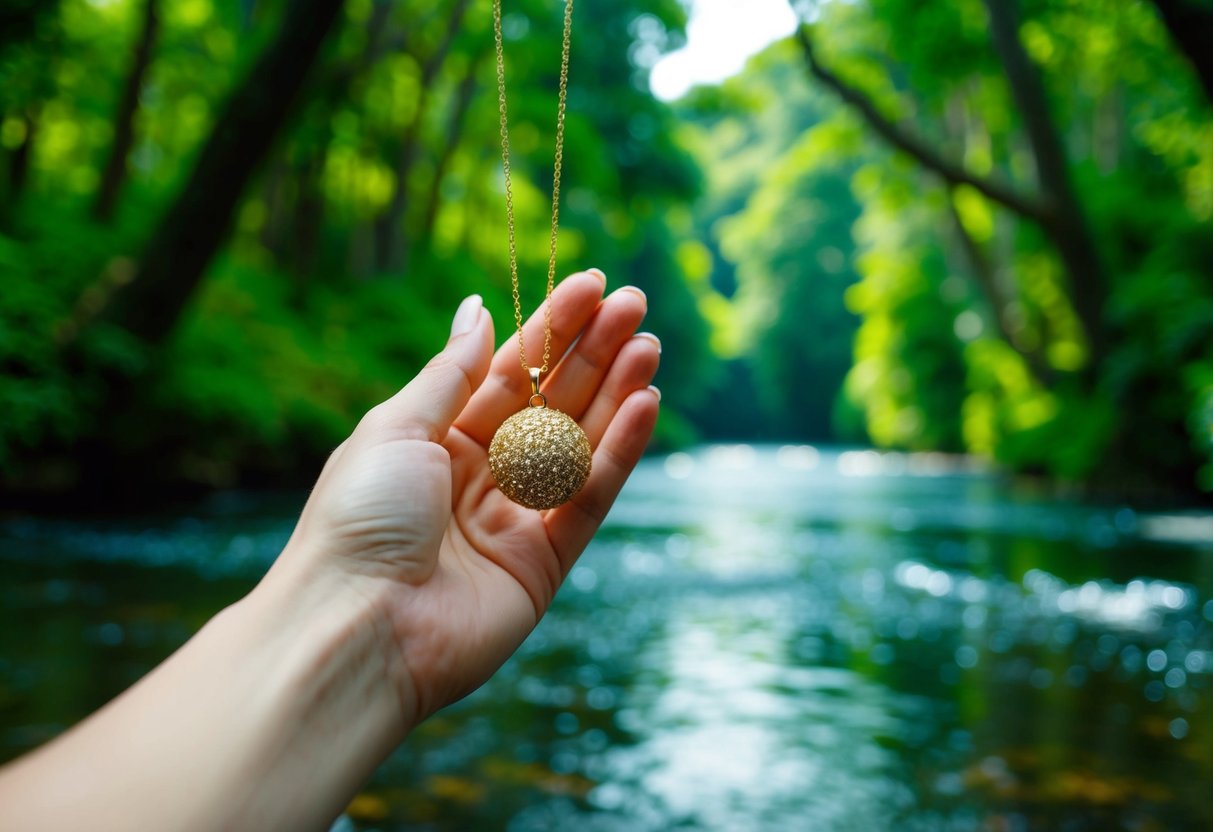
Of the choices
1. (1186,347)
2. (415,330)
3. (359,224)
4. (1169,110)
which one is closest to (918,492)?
(1186,347)

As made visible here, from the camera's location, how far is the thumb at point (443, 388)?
94.0 inches

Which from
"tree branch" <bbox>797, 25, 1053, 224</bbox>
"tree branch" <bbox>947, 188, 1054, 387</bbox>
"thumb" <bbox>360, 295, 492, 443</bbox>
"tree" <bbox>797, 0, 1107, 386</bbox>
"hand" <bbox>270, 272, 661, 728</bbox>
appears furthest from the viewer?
"tree branch" <bbox>947, 188, 1054, 387</bbox>

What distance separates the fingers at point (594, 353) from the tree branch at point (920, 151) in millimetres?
12715

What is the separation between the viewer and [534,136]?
2761cm

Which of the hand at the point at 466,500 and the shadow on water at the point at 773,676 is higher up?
the hand at the point at 466,500

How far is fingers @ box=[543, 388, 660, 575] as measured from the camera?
2.70 metres

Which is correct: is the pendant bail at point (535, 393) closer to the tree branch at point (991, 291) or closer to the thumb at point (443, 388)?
the thumb at point (443, 388)

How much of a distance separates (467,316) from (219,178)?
841 cm

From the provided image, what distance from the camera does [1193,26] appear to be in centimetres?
672

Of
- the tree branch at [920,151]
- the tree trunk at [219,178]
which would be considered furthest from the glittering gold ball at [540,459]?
the tree branch at [920,151]

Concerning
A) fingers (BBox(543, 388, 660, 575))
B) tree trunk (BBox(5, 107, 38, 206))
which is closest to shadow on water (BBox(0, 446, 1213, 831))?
fingers (BBox(543, 388, 660, 575))

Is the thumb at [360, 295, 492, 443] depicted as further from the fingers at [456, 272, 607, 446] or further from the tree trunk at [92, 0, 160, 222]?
the tree trunk at [92, 0, 160, 222]

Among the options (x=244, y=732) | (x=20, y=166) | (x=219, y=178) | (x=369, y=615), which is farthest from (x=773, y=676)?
(x=20, y=166)

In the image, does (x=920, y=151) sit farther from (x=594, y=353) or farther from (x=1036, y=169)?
(x=594, y=353)
